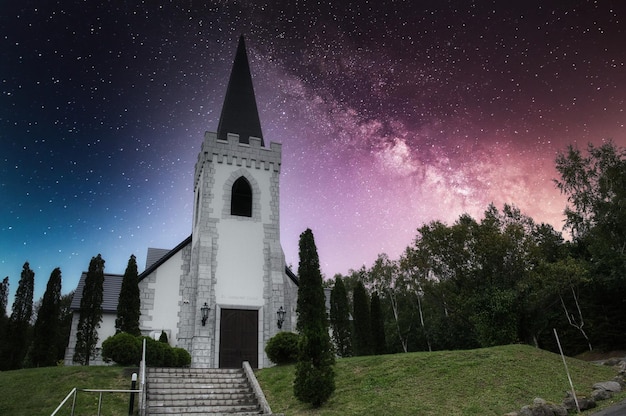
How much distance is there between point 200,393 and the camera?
573 inches

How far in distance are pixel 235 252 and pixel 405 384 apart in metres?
11.5

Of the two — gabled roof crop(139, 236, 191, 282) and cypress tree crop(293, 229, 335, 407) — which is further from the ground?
gabled roof crop(139, 236, 191, 282)

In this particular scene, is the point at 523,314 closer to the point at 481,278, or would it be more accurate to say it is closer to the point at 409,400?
the point at 481,278

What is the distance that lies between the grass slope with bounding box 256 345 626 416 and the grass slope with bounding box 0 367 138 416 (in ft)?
15.4

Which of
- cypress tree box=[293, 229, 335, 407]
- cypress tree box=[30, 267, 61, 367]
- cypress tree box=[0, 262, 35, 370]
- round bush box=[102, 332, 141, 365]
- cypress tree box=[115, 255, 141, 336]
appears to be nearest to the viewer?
cypress tree box=[293, 229, 335, 407]

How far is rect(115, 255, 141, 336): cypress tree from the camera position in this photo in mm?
19641

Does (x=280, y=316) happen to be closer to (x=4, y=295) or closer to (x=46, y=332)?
(x=46, y=332)

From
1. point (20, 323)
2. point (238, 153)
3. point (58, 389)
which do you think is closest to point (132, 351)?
point (58, 389)

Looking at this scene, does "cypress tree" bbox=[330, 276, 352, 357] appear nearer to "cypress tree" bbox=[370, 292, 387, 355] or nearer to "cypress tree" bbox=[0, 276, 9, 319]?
"cypress tree" bbox=[370, 292, 387, 355]

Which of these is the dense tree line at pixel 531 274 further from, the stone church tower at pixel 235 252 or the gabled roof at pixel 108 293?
the gabled roof at pixel 108 293

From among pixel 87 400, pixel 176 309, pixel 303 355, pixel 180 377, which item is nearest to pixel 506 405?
pixel 303 355

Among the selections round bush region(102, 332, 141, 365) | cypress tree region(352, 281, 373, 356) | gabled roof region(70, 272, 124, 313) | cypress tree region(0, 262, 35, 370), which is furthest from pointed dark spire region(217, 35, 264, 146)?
cypress tree region(0, 262, 35, 370)

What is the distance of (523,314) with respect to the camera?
2216 centimetres

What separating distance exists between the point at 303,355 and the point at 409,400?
3206 mm
